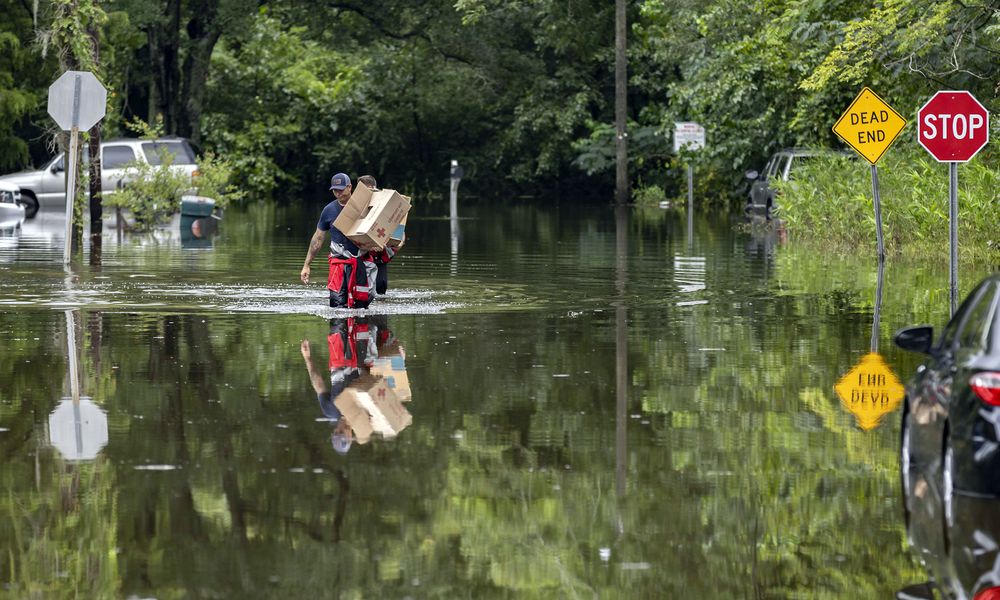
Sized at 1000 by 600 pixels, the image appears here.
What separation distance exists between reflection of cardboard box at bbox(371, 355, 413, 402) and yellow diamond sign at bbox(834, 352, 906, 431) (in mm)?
2780

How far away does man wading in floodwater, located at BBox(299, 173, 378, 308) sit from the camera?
1886 cm

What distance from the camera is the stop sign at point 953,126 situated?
1870 centimetres

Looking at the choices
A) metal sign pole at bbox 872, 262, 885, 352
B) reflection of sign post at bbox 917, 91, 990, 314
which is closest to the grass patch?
metal sign pole at bbox 872, 262, 885, 352

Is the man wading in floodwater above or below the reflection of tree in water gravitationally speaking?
above

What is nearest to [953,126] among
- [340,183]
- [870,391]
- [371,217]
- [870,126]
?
[371,217]

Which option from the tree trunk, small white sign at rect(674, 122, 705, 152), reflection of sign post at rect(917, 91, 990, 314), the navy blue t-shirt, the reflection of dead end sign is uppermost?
the tree trunk

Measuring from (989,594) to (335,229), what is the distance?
12509mm

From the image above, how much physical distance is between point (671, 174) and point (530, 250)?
1120 inches

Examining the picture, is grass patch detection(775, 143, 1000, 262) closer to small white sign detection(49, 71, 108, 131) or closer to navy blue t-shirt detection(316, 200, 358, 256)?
navy blue t-shirt detection(316, 200, 358, 256)

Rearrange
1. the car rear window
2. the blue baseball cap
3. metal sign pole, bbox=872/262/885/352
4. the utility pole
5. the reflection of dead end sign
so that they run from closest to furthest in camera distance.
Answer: the reflection of dead end sign < metal sign pole, bbox=872/262/885/352 < the blue baseball cap < the car rear window < the utility pole

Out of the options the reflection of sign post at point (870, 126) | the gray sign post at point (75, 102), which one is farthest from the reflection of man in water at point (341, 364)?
the reflection of sign post at point (870, 126)

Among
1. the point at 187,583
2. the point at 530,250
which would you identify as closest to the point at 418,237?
the point at 530,250

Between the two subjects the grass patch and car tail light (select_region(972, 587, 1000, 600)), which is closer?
car tail light (select_region(972, 587, 1000, 600))

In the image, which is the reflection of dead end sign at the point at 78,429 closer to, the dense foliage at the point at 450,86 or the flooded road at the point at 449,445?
the flooded road at the point at 449,445
